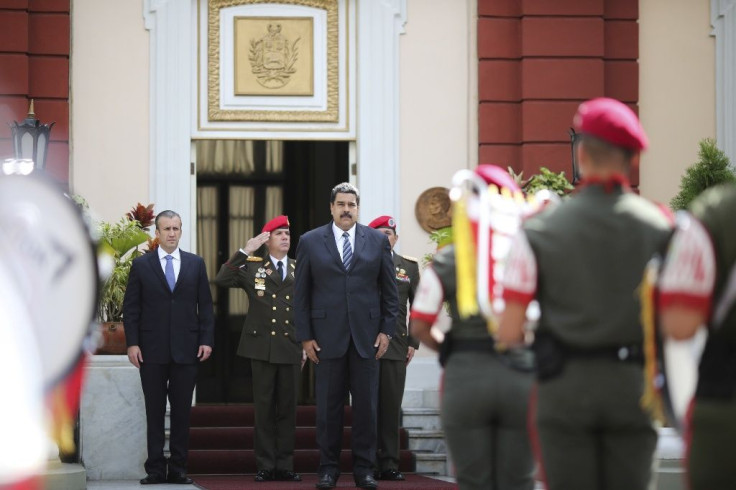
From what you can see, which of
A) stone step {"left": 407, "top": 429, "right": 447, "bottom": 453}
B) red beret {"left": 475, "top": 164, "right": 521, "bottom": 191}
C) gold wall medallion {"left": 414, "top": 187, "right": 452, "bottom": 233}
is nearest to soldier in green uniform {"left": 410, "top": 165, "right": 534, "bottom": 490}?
red beret {"left": 475, "top": 164, "right": 521, "bottom": 191}

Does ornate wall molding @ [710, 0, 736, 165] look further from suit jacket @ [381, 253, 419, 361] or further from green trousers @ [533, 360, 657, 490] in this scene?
green trousers @ [533, 360, 657, 490]

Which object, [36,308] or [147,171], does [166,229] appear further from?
[36,308]

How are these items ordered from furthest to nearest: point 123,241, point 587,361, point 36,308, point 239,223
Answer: point 239,223, point 123,241, point 587,361, point 36,308

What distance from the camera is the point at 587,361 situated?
4.60 metres

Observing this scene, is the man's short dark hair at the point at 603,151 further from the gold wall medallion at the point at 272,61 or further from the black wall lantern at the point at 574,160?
the gold wall medallion at the point at 272,61

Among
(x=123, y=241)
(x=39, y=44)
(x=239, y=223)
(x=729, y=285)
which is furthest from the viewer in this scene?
(x=239, y=223)

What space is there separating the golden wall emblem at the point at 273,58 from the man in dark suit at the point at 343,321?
376cm

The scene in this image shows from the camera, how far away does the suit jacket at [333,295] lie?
9805 mm

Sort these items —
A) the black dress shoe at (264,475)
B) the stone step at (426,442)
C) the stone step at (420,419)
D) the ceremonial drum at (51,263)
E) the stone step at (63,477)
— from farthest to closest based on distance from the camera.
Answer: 1. the stone step at (420,419)
2. the stone step at (426,442)
3. the black dress shoe at (264,475)
4. the stone step at (63,477)
5. the ceremonial drum at (51,263)

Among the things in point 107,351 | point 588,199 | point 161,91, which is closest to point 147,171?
point 161,91

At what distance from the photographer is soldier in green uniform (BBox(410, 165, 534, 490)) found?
18.8 ft

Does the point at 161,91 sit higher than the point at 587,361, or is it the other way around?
the point at 161,91

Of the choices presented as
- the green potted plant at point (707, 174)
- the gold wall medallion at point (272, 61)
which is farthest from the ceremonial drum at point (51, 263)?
the gold wall medallion at point (272, 61)

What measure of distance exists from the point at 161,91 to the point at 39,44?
1134mm
